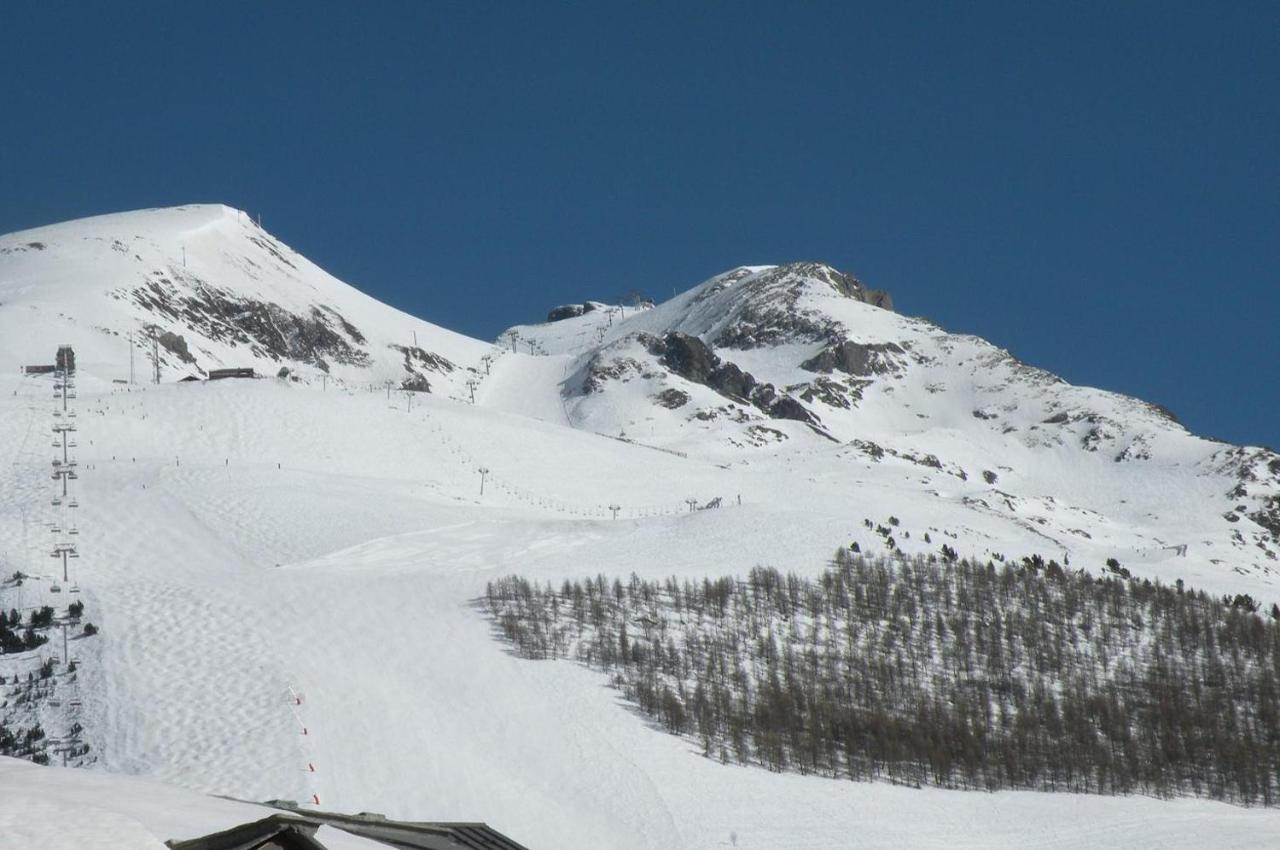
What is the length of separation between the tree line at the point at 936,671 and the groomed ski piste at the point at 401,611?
2329mm

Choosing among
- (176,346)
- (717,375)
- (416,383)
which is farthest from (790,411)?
(176,346)

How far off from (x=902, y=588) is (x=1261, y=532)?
95105 mm

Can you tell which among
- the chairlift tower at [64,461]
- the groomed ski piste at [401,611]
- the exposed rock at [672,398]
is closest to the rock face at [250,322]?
the exposed rock at [672,398]

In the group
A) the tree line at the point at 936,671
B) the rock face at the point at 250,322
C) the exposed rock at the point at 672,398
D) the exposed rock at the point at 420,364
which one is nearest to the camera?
the tree line at the point at 936,671

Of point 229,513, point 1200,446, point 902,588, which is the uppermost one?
point 1200,446

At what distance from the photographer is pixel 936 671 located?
182ft

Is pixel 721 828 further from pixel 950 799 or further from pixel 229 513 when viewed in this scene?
pixel 229 513

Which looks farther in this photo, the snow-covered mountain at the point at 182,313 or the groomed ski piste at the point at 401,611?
the snow-covered mountain at the point at 182,313

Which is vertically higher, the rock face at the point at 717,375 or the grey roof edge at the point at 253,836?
the rock face at the point at 717,375

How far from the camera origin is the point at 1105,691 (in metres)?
56.2

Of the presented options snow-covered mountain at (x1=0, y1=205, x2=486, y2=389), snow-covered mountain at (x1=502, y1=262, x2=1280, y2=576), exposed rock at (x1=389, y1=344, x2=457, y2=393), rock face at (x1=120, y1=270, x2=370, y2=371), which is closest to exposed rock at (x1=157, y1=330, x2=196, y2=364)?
snow-covered mountain at (x1=0, y1=205, x2=486, y2=389)

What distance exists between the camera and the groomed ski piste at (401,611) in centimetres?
3394

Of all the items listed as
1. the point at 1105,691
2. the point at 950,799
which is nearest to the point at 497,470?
the point at 1105,691

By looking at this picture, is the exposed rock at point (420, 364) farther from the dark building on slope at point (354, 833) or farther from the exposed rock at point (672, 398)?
the dark building on slope at point (354, 833)
